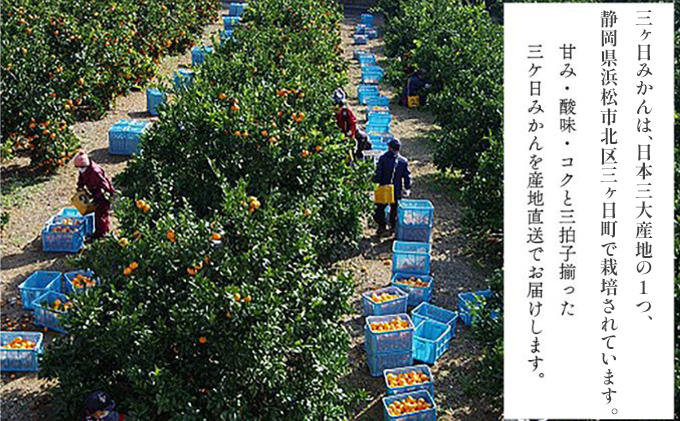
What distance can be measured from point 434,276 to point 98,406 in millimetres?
5247

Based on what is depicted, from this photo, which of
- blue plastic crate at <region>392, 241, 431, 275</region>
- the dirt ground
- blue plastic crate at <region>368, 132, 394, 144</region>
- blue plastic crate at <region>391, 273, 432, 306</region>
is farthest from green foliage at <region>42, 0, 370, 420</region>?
blue plastic crate at <region>368, 132, 394, 144</region>

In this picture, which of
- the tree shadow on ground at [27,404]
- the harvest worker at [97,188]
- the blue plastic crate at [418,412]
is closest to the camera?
the blue plastic crate at [418,412]

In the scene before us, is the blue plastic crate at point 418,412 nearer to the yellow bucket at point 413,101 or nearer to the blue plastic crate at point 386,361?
the blue plastic crate at point 386,361

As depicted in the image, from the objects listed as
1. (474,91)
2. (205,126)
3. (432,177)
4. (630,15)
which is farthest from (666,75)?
(432,177)

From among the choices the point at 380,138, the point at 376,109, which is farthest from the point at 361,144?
the point at 376,109

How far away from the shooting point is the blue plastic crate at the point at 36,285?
9188 millimetres

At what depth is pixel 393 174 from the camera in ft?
36.2

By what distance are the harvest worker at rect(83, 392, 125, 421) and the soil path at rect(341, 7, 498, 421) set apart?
246 cm

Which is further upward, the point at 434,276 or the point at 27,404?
the point at 434,276

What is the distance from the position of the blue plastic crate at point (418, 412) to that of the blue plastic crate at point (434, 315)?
4.69 ft

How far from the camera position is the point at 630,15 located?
6766 mm

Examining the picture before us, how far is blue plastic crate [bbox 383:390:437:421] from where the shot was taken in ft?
24.0

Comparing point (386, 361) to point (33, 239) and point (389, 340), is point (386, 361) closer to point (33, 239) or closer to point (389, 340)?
point (389, 340)

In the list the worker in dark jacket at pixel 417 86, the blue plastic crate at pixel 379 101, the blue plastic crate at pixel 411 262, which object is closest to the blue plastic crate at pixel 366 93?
the blue plastic crate at pixel 379 101
